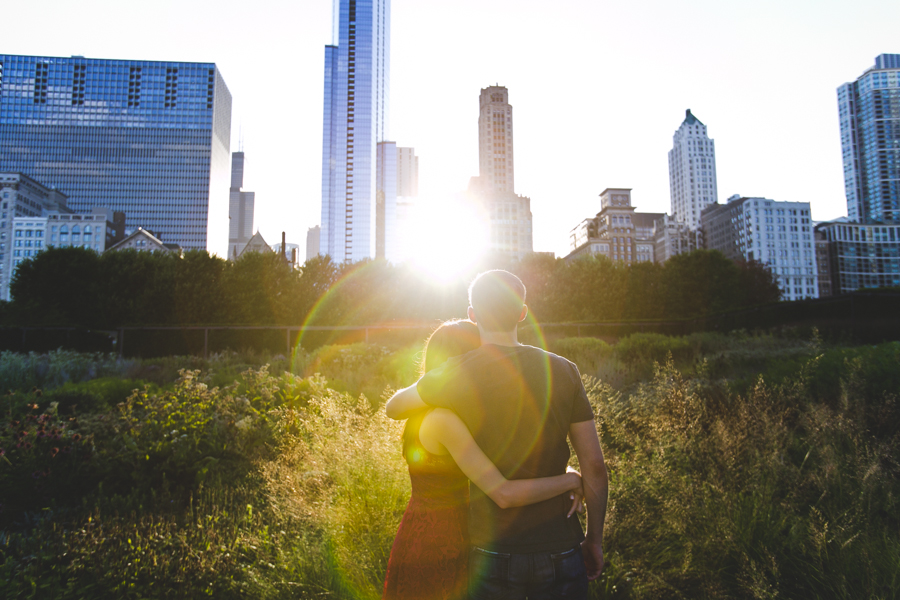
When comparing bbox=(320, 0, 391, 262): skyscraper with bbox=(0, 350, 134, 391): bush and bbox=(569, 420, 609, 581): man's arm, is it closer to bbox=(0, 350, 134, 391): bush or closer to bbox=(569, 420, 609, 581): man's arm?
bbox=(0, 350, 134, 391): bush

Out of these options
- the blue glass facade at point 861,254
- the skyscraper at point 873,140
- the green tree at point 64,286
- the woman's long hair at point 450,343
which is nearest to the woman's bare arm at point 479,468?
the woman's long hair at point 450,343

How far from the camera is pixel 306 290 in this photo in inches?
1075

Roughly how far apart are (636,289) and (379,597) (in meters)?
30.3

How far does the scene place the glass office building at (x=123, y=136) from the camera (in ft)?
367

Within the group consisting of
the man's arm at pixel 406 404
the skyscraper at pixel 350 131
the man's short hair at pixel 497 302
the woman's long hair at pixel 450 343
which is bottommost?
the man's arm at pixel 406 404

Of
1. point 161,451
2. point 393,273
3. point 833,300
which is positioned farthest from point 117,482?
point 393,273

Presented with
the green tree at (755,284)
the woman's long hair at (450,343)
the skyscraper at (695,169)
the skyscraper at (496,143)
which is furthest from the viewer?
the skyscraper at (695,169)

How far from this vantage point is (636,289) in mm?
30047

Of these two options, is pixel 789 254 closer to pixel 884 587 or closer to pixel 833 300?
pixel 833 300

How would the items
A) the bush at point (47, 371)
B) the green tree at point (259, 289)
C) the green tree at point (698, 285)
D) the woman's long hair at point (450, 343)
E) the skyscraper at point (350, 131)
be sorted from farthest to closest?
the skyscraper at point (350, 131) → the green tree at point (698, 285) → the green tree at point (259, 289) → the bush at point (47, 371) → the woman's long hair at point (450, 343)

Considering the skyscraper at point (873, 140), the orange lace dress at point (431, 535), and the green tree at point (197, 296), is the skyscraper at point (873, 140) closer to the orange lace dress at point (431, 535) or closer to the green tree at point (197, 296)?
the green tree at point (197, 296)

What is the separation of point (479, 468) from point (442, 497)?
23 cm

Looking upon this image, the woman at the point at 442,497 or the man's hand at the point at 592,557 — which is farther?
the man's hand at the point at 592,557

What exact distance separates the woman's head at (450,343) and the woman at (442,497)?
Result: 0.80ft
